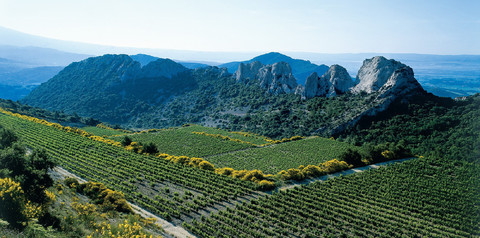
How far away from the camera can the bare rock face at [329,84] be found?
13225 centimetres

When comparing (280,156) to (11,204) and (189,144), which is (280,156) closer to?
(189,144)

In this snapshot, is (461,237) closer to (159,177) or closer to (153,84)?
(159,177)

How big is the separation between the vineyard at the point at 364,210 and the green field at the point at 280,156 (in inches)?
545

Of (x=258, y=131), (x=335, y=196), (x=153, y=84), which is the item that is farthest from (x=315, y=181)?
(x=153, y=84)

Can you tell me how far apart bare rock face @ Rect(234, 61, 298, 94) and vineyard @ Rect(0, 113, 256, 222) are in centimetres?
11045

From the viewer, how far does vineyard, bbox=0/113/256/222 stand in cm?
3500

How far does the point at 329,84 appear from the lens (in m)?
136

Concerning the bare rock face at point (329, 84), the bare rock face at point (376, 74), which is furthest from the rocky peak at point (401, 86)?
the bare rock face at point (329, 84)

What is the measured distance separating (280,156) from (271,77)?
354 feet

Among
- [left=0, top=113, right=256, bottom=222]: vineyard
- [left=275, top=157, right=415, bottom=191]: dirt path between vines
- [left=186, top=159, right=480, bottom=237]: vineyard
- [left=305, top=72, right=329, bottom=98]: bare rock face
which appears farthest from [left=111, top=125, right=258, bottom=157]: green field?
[left=305, top=72, right=329, bottom=98]: bare rock face

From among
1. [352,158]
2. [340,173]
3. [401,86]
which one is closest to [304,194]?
[340,173]

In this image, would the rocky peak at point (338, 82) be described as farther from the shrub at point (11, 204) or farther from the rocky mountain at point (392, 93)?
the shrub at point (11, 204)

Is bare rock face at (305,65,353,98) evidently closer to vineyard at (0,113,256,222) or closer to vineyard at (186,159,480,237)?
vineyard at (186,159,480,237)

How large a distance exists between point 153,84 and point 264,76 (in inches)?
3119
